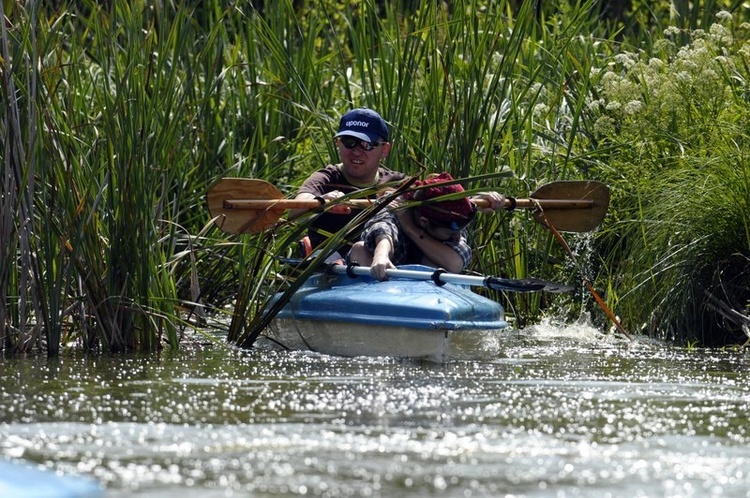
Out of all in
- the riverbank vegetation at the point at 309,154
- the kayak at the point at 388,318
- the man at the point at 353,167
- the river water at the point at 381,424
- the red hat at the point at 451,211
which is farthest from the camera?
the man at the point at 353,167

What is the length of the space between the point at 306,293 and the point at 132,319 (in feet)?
2.86

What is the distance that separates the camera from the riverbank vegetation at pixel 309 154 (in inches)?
255

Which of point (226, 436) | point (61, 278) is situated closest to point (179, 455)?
point (226, 436)

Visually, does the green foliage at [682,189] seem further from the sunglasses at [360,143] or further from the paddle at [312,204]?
the sunglasses at [360,143]

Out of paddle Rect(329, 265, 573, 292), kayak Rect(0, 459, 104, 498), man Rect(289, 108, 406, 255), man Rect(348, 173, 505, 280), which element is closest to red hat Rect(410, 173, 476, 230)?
man Rect(348, 173, 505, 280)

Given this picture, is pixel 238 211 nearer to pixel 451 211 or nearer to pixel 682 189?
pixel 451 211

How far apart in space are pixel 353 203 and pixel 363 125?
36.4 inches

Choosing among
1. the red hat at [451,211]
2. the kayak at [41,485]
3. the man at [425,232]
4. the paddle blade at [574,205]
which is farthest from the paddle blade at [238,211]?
the kayak at [41,485]

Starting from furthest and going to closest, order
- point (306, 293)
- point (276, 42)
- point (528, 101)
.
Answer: point (528, 101) < point (276, 42) < point (306, 293)

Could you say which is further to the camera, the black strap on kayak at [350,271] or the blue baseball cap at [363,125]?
the blue baseball cap at [363,125]

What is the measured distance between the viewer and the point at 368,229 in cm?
726

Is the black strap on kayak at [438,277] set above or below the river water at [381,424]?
above

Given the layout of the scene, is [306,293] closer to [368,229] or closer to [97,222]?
[368,229]

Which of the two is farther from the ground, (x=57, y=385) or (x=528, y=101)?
(x=528, y=101)
